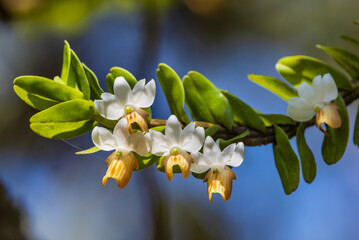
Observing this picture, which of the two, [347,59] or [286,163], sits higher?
[347,59]

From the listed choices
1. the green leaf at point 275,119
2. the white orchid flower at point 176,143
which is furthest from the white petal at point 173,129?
the green leaf at point 275,119

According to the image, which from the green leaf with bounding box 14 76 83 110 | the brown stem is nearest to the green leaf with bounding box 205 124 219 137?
the brown stem

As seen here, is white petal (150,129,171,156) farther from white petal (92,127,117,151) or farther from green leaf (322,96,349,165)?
green leaf (322,96,349,165)

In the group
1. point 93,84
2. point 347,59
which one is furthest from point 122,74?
point 347,59

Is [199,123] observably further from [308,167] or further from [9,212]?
[9,212]

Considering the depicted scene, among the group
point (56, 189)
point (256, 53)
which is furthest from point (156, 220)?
point (256, 53)

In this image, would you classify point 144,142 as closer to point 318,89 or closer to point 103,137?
point 103,137

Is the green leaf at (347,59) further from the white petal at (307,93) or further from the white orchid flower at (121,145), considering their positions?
the white orchid flower at (121,145)
